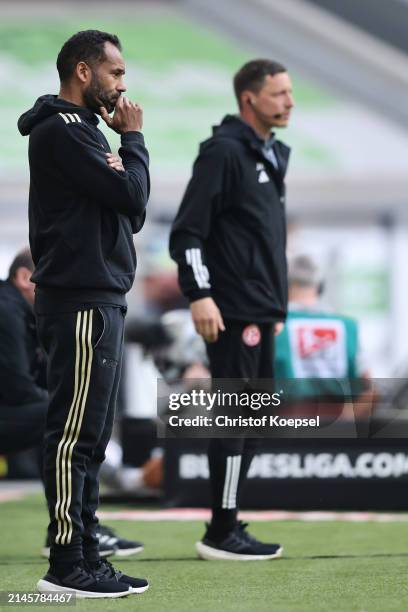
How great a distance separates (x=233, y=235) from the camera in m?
3.65

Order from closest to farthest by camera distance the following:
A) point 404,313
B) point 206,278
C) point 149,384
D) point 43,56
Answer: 1. point 206,278
2. point 149,384
3. point 43,56
4. point 404,313

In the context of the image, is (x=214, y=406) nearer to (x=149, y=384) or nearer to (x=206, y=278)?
(x=206, y=278)

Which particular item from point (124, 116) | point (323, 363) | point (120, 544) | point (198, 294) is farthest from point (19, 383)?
point (323, 363)

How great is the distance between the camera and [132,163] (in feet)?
9.22

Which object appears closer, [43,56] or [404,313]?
[43,56]

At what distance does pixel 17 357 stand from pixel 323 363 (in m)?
1.51

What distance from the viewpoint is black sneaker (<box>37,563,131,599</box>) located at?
8.91 ft

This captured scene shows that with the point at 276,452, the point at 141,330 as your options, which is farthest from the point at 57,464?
the point at 141,330

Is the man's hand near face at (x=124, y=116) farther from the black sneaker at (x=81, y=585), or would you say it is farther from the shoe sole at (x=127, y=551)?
the shoe sole at (x=127, y=551)

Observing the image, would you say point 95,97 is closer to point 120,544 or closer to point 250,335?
point 250,335

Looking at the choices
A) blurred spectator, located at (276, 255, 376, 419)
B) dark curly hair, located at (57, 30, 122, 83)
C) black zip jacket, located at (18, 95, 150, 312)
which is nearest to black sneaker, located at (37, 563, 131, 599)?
black zip jacket, located at (18, 95, 150, 312)

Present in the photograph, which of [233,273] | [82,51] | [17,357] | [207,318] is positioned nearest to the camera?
[82,51]

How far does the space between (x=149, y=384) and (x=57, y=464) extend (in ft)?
22.7

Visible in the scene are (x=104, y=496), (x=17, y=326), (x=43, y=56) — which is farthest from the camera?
(x=43, y=56)
